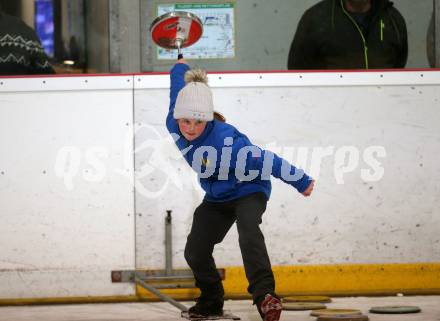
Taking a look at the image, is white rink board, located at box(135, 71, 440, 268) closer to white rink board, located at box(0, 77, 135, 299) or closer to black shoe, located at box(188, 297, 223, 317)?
white rink board, located at box(0, 77, 135, 299)

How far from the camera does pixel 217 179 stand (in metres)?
4.86

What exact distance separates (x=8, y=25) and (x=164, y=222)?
1627mm

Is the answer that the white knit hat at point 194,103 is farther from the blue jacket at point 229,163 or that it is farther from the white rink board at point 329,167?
the white rink board at point 329,167

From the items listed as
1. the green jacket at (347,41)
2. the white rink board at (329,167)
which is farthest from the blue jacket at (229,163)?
the green jacket at (347,41)

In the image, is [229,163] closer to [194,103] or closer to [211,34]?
[194,103]

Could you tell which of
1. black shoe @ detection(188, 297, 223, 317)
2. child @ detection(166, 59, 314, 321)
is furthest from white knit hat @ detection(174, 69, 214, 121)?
black shoe @ detection(188, 297, 223, 317)

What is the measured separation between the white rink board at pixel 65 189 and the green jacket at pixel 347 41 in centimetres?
119

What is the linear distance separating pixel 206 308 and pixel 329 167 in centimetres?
139

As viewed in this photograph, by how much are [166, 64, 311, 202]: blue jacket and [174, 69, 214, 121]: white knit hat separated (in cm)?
13

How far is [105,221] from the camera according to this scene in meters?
5.84

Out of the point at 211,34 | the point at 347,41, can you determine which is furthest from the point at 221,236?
the point at 211,34

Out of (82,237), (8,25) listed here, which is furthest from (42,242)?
(8,25)

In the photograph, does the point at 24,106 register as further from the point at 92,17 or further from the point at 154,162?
the point at 92,17

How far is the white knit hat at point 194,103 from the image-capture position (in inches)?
185
